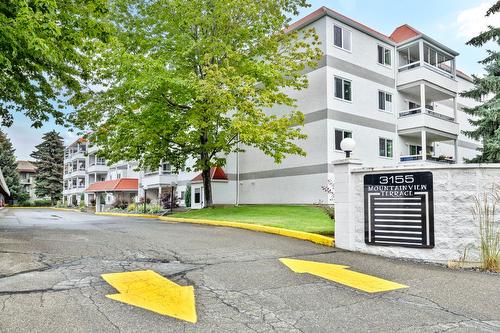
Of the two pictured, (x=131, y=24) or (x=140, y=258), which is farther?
(x=131, y=24)

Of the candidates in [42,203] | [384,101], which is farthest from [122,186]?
[42,203]

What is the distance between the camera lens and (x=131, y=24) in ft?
76.8

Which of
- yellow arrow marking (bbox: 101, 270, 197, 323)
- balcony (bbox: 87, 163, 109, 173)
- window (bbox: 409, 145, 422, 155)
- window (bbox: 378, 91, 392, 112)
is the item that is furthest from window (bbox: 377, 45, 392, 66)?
balcony (bbox: 87, 163, 109, 173)

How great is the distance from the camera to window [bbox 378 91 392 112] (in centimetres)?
2859

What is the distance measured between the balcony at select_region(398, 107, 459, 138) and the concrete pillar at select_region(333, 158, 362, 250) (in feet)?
67.3

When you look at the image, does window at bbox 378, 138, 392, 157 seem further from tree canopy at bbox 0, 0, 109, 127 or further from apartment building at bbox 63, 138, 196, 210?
tree canopy at bbox 0, 0, 109, 127

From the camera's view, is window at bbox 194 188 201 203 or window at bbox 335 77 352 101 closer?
window at bbox 335 77 352 101

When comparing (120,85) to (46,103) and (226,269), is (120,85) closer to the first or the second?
(46,103)

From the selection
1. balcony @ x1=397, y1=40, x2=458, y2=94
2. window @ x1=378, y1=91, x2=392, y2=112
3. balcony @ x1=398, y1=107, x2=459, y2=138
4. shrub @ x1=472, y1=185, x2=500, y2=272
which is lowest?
shrub @ x1=472, y1=185, x2=500, y2=272

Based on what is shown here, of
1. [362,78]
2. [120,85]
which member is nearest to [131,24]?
[120,85]

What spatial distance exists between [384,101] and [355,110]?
12.5 feet

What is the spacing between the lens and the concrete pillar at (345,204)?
30.3ft

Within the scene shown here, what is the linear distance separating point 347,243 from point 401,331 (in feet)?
16.7

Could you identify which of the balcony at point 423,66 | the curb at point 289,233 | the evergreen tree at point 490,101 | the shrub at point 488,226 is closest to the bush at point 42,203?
the balcony at point 423,66
